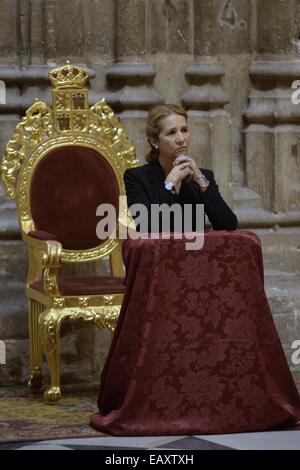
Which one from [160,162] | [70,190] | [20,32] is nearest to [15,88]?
[20,32]

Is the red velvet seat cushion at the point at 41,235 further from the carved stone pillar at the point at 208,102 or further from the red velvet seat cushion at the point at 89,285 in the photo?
the carved stone pillar at the point at 208,102

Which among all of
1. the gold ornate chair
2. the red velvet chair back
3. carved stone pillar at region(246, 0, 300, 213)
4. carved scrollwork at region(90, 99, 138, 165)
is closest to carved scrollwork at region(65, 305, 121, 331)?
the gold ornate chair

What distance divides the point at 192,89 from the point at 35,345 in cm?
177

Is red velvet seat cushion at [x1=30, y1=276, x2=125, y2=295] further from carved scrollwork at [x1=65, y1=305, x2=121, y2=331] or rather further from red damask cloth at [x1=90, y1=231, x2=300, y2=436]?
red damask cloth at [x1=90, y1=231, x2=300, y2=436]

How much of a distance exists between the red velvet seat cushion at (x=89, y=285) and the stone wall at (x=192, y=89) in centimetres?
44

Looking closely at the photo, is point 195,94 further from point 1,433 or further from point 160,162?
point 1,433

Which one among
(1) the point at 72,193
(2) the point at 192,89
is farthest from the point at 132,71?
(1) the point at 72,193

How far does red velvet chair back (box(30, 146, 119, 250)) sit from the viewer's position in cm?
687

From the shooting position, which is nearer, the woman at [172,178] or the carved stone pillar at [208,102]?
the woman at [172,178]

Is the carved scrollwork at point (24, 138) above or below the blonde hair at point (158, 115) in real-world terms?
below

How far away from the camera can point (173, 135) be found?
6.23 m

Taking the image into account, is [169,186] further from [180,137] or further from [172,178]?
[180,137]

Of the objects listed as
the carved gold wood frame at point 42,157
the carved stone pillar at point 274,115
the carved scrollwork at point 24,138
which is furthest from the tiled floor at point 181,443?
the carved stone pillar at point 274,115

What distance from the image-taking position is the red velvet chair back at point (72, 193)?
6.87m
